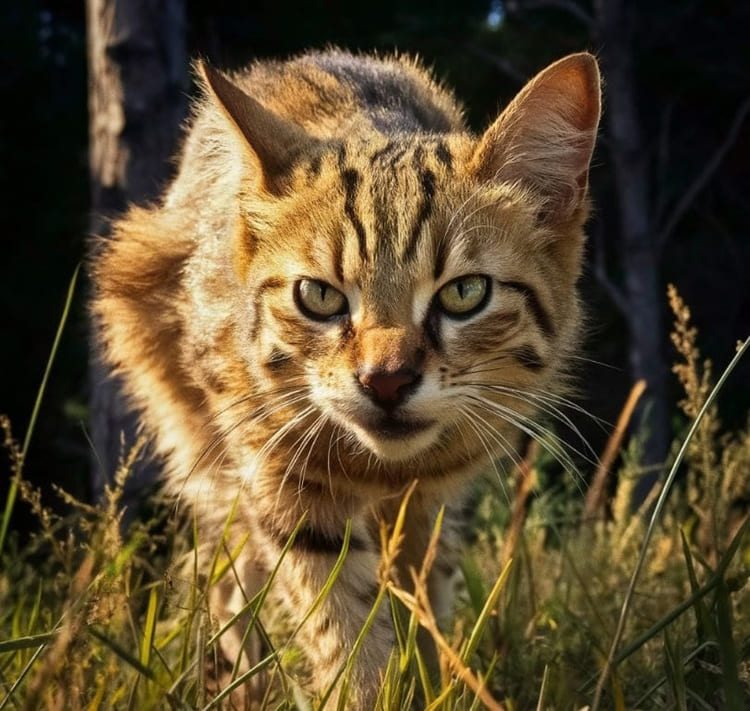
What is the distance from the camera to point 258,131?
2.84 meters

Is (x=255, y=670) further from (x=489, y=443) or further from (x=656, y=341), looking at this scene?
(x=656, y=341)

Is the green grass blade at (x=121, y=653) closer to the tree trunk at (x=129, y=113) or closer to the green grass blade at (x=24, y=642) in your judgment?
the green grass blade at (x=24, y=642)

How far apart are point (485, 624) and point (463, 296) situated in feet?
2.64

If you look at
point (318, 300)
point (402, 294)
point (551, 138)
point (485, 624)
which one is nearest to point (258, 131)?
point (318, 300)

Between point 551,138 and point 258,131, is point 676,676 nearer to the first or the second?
point 551,138

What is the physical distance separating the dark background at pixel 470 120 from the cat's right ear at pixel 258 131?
5641mm

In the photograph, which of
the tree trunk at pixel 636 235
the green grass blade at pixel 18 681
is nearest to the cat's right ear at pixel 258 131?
the green grass blade at pixel 18 681

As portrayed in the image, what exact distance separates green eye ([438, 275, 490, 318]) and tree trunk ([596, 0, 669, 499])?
5.66 m

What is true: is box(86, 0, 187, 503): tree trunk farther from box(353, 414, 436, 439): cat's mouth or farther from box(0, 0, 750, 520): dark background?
box(0, 0, 750, 520): dark background

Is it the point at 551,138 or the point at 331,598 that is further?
the point at 551,138

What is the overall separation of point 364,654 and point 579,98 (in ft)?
4.89

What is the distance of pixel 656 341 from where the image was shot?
8180 millimetres

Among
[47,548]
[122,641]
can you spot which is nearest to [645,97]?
[47,548]

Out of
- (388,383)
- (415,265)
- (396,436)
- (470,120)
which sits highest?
(470,120)
